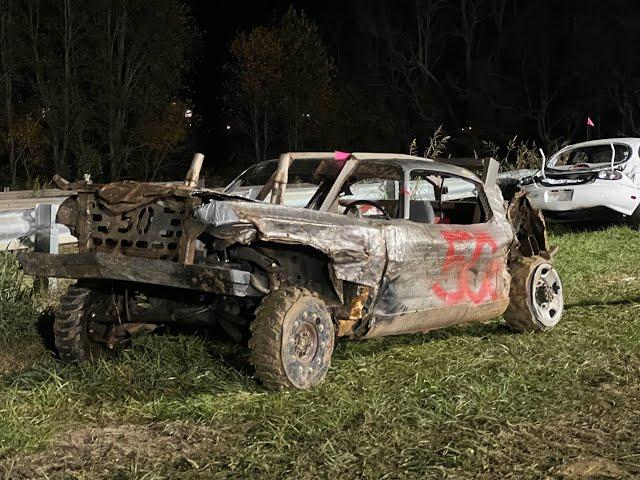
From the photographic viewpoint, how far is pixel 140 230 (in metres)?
5.50

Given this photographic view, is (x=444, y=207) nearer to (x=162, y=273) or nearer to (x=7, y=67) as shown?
(x=162, y=273)

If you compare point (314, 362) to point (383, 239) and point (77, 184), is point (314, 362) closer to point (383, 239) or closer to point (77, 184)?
point (383, 239)

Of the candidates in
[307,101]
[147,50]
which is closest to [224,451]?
[147,50]

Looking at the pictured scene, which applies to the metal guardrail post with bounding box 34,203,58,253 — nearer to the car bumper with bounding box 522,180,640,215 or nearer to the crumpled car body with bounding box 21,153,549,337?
the crumpled car body with bounding box 21,153,549,337

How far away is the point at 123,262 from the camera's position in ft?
17.2

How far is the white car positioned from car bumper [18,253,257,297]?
29.3ft

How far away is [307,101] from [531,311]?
130 feet

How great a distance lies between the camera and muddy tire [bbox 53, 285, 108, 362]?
5.99 metres

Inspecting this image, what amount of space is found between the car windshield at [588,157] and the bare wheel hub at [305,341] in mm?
9133

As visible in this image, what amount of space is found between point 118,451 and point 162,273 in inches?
44.1

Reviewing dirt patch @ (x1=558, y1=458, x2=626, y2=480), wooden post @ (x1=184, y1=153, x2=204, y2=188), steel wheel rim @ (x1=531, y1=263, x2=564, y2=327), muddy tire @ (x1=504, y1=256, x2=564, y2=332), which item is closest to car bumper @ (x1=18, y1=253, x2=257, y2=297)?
wooden post @ (x1=184, y1=153, x2=204, y2=188)

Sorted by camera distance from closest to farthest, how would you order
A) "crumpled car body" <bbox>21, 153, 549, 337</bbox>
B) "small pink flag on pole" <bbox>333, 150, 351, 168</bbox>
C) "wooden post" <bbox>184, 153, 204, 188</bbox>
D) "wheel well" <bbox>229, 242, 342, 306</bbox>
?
"crumpled car body" <bbox>21, 153, 549, 337</bbox> → "wheel well" <bbox>229, 242, 342, 306</bbox> → "wooden post" <bbox>184, 153, 204, 188</bbox> → "small pink flag on pole" <bbox>333, 150, 351, 168</bbox>

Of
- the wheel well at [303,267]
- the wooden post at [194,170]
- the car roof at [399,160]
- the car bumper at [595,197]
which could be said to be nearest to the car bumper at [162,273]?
the wheel well at [303,267]

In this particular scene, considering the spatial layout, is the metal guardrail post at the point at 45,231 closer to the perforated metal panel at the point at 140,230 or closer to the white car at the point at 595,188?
the perforated metal panel at the point at 140,230
